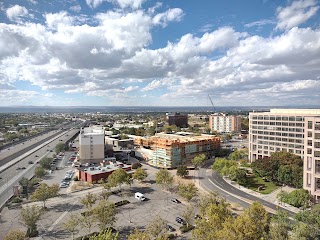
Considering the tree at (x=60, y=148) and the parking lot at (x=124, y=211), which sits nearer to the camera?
the parking lot at (x=124, y=211)

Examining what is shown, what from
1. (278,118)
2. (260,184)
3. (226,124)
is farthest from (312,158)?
(226,124)

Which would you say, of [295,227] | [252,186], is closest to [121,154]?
[252,186]

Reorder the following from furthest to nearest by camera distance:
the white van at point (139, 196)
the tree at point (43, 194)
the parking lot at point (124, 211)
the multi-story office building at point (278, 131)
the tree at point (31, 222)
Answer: the multi-story office building at point (278, 131)
the white van at point (139, 196)
the tree at point (43, 194)
the parking lot at point (124, 211)
the tree at point (31, 222)

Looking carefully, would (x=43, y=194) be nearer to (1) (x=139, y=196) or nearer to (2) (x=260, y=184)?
(1) (x=139, y=196)

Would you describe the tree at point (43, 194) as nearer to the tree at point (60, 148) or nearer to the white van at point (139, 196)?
the white van at point (139, 196)

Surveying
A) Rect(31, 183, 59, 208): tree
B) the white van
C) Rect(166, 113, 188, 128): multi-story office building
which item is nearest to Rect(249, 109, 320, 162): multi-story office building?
the white van

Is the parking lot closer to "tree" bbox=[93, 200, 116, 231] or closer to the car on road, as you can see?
the car on road

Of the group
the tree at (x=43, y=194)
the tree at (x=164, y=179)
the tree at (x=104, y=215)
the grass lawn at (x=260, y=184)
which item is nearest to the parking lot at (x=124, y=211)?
the tree at (x=164, y=179)
